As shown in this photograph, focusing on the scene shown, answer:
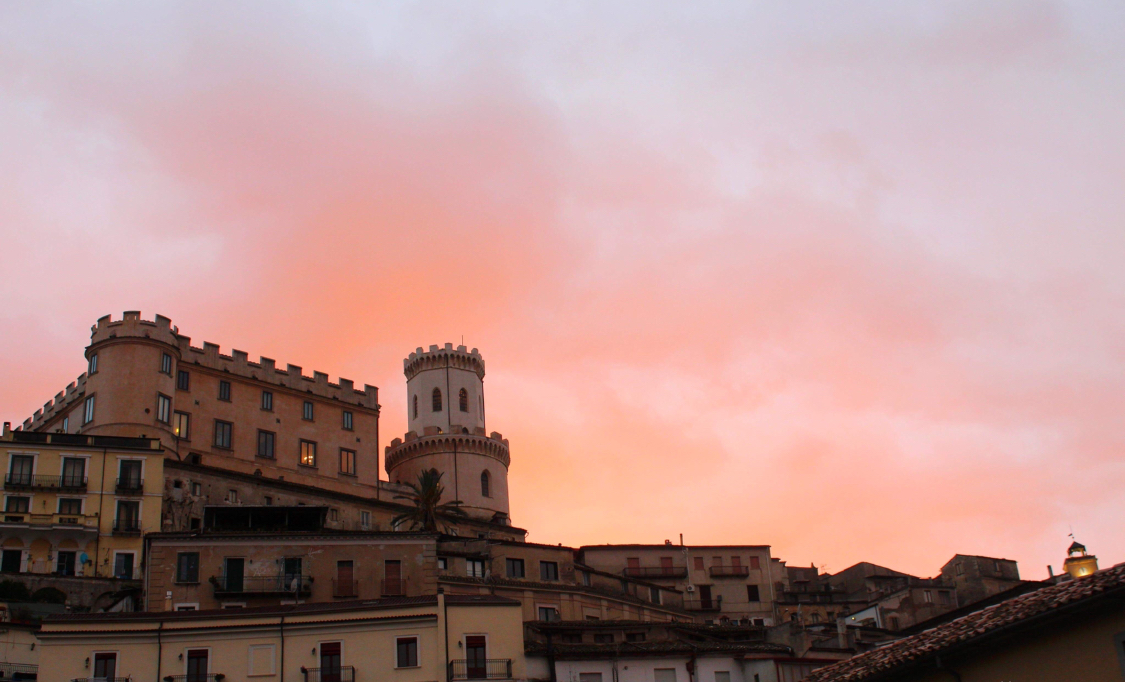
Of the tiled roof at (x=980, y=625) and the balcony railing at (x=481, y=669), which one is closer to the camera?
the tiled roof at (x=980, y=625)

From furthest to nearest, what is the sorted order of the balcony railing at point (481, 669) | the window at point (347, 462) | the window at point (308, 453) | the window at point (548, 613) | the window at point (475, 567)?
the window at point (347, 462)
the window at point (308, 453)
the window at point (548, 613)
the window at point (475, 567)
the balcony railing at point (481, 669)

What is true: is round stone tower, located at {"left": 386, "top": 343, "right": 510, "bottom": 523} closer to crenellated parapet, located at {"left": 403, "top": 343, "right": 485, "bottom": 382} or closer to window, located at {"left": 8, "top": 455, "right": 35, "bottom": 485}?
crenellated parapet, located at {"left": 403, "top": 343, "right": 485, "bottom": 382}

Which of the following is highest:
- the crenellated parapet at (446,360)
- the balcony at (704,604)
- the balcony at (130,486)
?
the crenellated parapet at (446,360)

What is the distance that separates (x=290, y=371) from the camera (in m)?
94.6

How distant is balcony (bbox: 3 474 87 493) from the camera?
222 ft

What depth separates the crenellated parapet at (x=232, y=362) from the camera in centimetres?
8131

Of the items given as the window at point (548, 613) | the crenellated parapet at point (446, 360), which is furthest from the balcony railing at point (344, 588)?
the crenellated parapet at point (446, 360)

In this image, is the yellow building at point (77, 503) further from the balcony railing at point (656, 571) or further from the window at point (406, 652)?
the balcony railing at point (656, 571)

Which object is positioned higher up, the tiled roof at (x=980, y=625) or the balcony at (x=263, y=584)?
the balcony at (x=263, y=584)

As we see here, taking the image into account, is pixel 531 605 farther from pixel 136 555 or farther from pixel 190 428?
pixel 190 428

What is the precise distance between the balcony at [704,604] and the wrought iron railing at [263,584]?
127 ft

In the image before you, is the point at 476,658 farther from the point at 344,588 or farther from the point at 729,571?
the point at 729,571

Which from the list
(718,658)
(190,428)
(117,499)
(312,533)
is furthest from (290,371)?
(718,658)

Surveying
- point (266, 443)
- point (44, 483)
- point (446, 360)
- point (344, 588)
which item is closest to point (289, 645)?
point (344, 588)
